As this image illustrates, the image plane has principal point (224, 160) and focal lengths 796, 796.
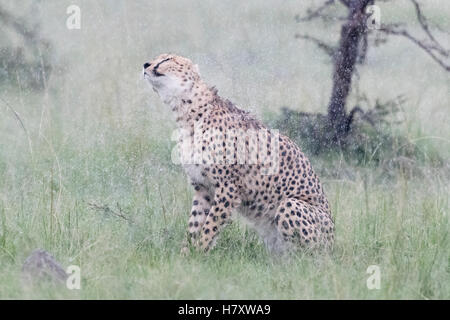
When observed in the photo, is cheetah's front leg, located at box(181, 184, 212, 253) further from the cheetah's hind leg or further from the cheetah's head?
the cheetah's head

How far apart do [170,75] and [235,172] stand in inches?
25.6

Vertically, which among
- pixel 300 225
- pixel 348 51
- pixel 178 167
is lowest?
pixel 300 225

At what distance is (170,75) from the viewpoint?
4.43 metres

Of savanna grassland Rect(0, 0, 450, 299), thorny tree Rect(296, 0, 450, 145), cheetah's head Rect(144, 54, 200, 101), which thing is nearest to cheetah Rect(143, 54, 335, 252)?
cheetah's head Rect(144, 54, 200, 101)

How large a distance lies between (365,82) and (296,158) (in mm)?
3933

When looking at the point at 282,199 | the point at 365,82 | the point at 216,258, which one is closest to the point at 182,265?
the point at 216,258

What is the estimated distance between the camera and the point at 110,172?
19.3ft

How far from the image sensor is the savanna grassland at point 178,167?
12.7 ft

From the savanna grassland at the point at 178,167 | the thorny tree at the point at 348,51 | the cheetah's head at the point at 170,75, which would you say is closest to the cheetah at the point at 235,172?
the cheetah's head at the point at 170,75

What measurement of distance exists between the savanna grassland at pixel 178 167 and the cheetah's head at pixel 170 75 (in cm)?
67

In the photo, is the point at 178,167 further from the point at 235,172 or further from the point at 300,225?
the point at 300,225

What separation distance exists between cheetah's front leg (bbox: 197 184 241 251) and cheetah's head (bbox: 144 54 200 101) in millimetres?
595

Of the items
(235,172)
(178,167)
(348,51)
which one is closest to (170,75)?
(235,172)

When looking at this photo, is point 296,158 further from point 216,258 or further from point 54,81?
point 54,81
